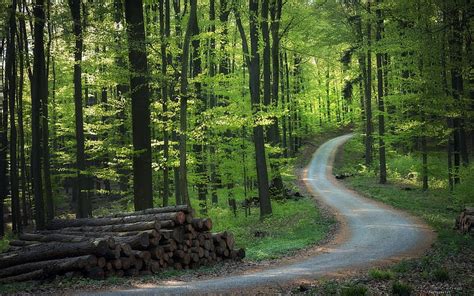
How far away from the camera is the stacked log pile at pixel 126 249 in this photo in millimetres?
10781

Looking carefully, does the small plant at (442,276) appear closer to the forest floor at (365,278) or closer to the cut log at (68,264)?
the forest floor at (365,278)

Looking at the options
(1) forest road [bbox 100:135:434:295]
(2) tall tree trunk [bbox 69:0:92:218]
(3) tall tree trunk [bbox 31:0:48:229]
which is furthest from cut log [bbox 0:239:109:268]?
(2) tall tree trunk [bbox 69:0:92:218]

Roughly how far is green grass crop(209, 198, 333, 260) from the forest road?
989 mm

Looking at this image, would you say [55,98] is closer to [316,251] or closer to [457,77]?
[316,251]

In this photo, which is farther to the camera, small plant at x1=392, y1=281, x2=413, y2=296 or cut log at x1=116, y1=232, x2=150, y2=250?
cut log at x1=116, y1=232, x2=150, y2=250

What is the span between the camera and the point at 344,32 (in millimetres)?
29125

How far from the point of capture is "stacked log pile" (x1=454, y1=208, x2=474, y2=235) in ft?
47.4

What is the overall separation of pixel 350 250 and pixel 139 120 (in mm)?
7864

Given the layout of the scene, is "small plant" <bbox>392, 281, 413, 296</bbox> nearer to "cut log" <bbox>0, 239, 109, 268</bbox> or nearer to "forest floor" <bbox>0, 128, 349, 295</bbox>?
"forest floor" <bbox>0, 128, 349, 295</bbox>

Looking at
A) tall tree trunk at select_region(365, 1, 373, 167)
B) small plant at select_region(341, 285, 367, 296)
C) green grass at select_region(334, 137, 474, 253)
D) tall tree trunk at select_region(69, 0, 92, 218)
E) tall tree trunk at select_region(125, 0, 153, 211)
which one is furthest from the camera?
tall tree trunk at select_region(365, 1, 373, 167)

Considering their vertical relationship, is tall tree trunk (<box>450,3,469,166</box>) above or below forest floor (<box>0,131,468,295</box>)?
above

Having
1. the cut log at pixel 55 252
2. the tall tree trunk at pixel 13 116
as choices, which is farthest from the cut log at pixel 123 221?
the tall tree trunk at pixel 13 116

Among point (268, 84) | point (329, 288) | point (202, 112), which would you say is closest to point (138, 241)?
point (329, 288)

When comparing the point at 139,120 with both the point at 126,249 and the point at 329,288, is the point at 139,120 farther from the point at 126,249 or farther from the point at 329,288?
the point at 329,288
